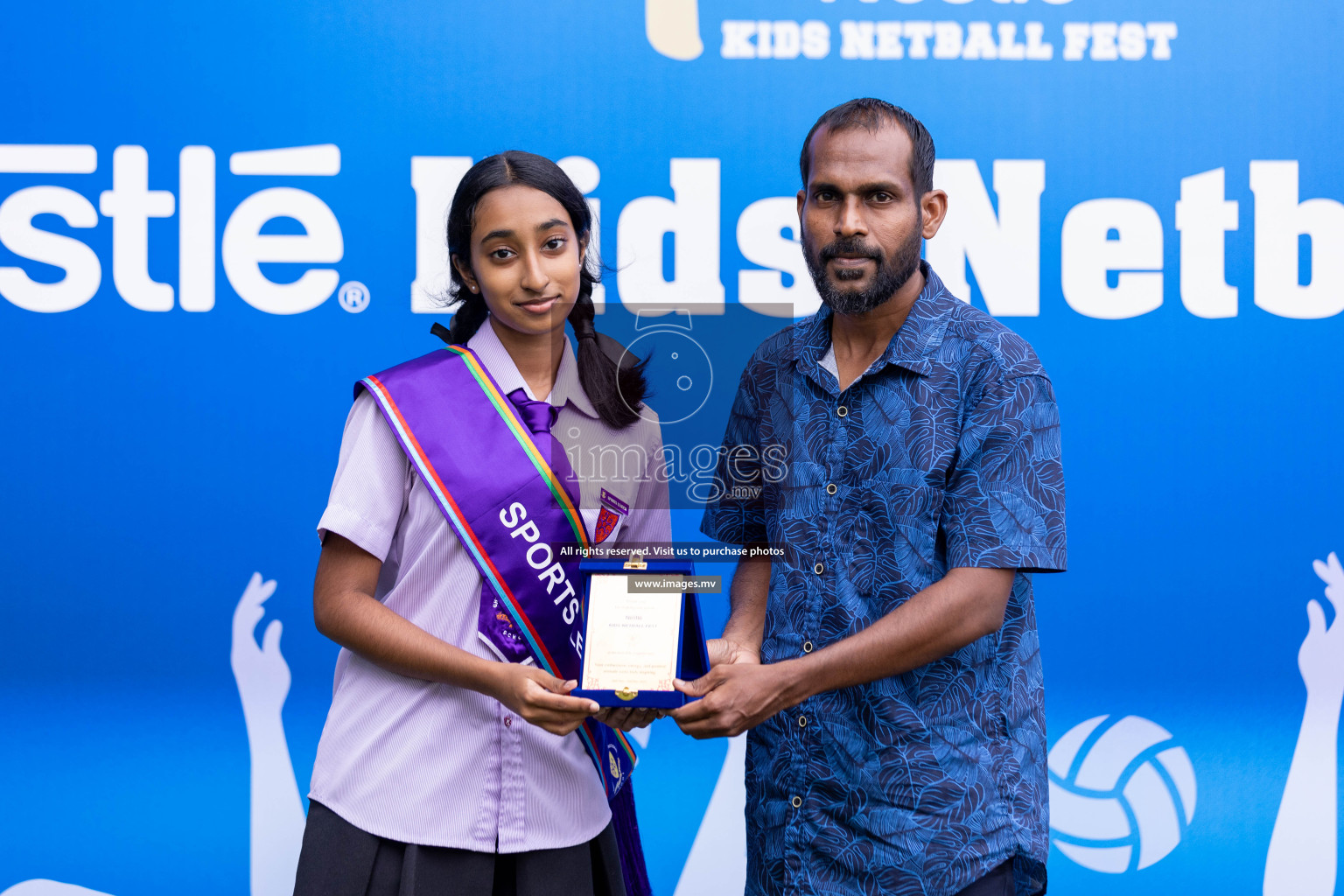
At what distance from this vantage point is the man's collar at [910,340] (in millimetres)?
1659

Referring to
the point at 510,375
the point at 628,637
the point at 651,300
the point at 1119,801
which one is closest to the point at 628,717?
the point at 628,637

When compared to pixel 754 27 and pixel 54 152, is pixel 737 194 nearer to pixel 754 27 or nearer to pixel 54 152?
pixel 754 27

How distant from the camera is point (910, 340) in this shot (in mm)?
1674

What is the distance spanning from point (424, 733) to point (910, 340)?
3.18 feet

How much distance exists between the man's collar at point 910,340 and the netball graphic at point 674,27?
1382mm

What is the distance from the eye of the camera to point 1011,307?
2.89 m

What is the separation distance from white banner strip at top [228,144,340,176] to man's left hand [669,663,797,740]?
1.97 meters

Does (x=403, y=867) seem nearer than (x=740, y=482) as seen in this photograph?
Yes

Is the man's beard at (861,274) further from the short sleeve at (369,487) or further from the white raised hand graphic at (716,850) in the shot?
the white raised hand graphic at (716,850)

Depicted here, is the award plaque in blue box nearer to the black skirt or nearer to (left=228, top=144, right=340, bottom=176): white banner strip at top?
the black skirt

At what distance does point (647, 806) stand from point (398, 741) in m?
1.49

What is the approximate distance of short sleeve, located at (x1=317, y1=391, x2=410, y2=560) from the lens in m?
1.56

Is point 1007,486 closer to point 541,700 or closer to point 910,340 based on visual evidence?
point 910,340

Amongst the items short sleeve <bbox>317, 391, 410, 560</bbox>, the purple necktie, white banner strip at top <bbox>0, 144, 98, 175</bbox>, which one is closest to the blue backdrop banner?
white banner strip at top <bbox>0, 144, 98, 175</bbox>
